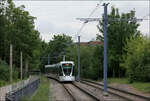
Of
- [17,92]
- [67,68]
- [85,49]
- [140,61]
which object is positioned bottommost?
[17,92]

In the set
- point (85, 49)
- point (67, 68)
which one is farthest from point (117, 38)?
point (67, 68)

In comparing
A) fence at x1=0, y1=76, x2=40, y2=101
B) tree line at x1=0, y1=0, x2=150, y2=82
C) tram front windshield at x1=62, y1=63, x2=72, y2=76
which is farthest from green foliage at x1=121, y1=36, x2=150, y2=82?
fence at x1=0, y1=76, x2=40, y2=101

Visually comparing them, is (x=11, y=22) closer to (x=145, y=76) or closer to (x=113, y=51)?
(x=113, y=51)

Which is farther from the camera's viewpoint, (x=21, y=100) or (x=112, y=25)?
(x=112, y=25)

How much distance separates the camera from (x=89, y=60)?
1788 inches

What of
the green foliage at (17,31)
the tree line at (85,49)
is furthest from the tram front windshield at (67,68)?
the green foliage at (17,31)

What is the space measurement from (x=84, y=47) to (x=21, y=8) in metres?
12.2

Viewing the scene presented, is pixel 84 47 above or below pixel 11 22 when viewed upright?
below

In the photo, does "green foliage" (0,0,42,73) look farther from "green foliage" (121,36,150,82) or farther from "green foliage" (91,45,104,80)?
"green foliage" (121,36,150,82)

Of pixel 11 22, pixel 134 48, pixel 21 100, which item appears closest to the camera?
pixel 21 100

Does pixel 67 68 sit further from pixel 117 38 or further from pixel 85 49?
pixel 85 49

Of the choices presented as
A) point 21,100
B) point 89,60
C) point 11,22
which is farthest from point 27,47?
point 21,100

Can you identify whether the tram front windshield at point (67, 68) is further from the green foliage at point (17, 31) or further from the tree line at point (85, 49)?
the green foliage at point (17, 31)

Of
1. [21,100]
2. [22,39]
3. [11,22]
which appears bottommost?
[21,100]
